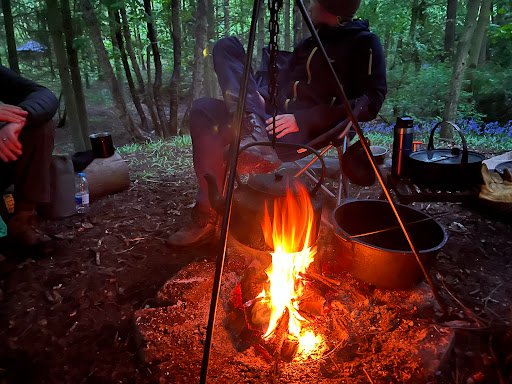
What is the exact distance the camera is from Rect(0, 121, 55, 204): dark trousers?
8.49 feet

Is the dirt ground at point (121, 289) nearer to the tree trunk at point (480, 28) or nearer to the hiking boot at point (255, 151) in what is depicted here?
the hiking boot at point (255, 151)

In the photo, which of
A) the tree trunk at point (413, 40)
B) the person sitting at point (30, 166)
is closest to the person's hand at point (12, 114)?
the person sitting at point (30, 166)

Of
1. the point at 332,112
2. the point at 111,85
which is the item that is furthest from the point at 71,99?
the point at 332,112

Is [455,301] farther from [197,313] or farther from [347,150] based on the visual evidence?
[197,313]

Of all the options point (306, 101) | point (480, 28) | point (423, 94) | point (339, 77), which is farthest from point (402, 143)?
point (480, 28)

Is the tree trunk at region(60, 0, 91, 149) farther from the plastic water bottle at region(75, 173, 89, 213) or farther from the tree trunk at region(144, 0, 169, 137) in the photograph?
the plastic water bottle at region(75, 173, 89, 213)

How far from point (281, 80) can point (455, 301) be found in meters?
2.40

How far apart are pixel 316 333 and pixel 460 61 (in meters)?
6.49

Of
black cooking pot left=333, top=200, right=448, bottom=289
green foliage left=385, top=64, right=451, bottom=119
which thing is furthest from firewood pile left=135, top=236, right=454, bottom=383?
green foliage left=385, top=64, right=451, bottom=119

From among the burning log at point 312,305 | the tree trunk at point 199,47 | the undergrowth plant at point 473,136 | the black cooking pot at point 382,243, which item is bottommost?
the undergrowth plant at point 473,136

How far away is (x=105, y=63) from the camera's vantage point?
634 cm

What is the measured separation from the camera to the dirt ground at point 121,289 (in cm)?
162

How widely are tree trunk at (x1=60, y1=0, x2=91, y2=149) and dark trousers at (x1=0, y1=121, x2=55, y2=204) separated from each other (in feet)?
13.3

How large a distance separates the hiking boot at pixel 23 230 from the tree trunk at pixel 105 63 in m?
4.59
